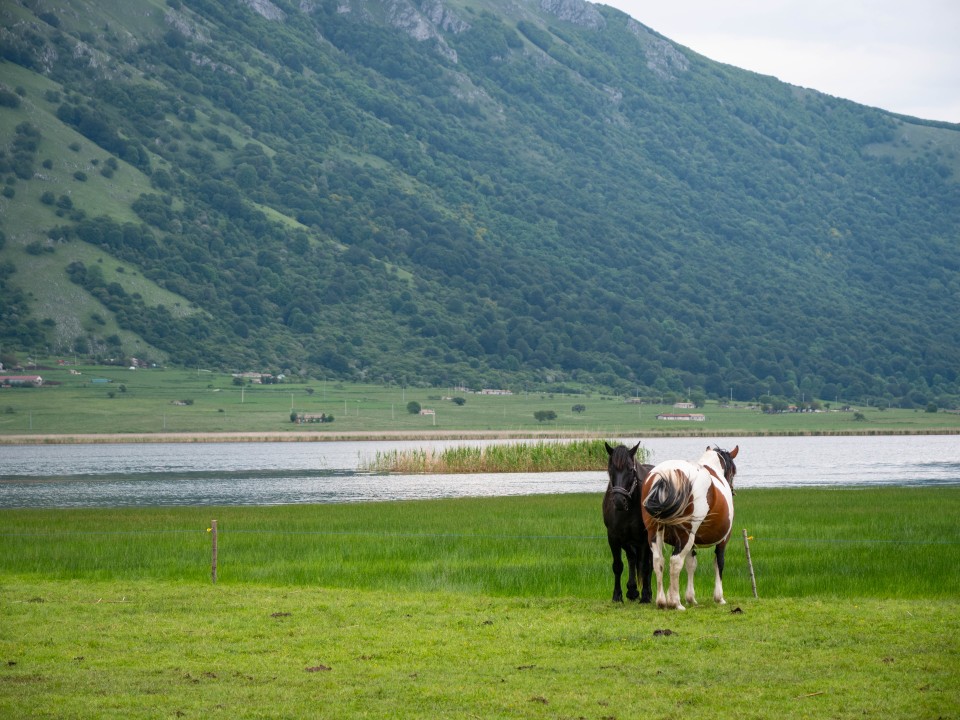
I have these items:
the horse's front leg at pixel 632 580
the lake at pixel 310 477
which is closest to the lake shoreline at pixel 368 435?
the lake at pixel 310 477

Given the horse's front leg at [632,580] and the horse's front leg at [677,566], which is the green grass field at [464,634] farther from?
the horse's front leg at [632,580]

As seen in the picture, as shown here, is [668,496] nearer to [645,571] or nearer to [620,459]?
[620,459]

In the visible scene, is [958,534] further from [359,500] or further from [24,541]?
[359,500]

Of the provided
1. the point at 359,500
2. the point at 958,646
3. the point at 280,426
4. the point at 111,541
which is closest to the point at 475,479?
the point at 359,500

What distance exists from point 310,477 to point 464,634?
225 ft

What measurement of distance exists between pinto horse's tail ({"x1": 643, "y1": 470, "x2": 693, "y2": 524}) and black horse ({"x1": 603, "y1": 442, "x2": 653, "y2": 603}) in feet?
2.35

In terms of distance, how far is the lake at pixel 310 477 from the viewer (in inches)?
2514

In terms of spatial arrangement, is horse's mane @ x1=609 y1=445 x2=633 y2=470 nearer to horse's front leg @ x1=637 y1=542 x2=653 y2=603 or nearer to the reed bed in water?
horse's front leg @ x1=637 y1=542 x2=653 y2=603

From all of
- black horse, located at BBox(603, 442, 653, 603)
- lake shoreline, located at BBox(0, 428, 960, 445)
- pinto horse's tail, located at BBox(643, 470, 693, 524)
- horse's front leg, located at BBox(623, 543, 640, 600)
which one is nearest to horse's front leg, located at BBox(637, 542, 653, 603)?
black horse, located at BBox(603, 442, 653, 603)

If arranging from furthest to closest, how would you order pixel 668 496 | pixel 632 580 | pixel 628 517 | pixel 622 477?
1. pixel 632 580
2. pixel 628 517
3. pixel 622 477
4. pixel 668 496

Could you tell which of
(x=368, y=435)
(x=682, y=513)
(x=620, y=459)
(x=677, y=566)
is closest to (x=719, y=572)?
(x=677, y=566)

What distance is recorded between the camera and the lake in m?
63.8

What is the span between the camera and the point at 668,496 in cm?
1819

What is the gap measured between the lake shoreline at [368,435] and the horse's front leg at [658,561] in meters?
149
